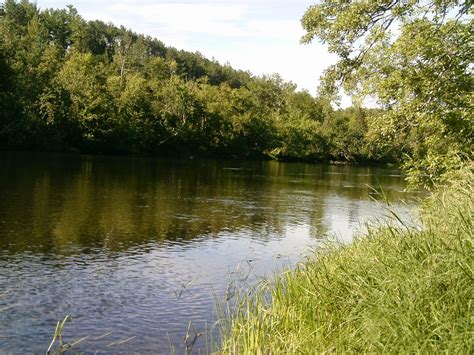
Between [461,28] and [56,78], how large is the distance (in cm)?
7381

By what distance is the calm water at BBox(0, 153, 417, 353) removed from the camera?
1134cm

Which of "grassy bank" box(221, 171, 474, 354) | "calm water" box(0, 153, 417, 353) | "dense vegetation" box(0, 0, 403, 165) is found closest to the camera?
"grassy bank" box(221, 171, 474, 354)

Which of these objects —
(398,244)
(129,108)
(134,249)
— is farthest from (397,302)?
(129,108)

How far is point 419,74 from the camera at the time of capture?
14.0 metres

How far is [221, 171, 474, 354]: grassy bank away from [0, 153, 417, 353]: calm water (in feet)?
6.52

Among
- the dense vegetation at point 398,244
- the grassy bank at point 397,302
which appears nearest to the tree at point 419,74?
the dense vegetation at point 398,244

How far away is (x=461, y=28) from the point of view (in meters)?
13.5

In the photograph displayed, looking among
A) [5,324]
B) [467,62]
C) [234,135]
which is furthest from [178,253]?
[234,135]

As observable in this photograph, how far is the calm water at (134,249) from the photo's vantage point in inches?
447

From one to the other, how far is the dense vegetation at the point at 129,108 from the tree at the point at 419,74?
2855 centimetres

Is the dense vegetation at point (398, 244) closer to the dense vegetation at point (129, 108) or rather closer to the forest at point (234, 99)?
the forest at point (234, 99)

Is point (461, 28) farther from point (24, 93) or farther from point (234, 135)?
point (234, 135)

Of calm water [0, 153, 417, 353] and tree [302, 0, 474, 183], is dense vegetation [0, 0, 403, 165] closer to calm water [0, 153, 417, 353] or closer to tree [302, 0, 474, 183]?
calm water [0, 153, 417, 353]

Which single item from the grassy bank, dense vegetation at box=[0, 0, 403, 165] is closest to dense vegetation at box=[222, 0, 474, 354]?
the grassy bank
